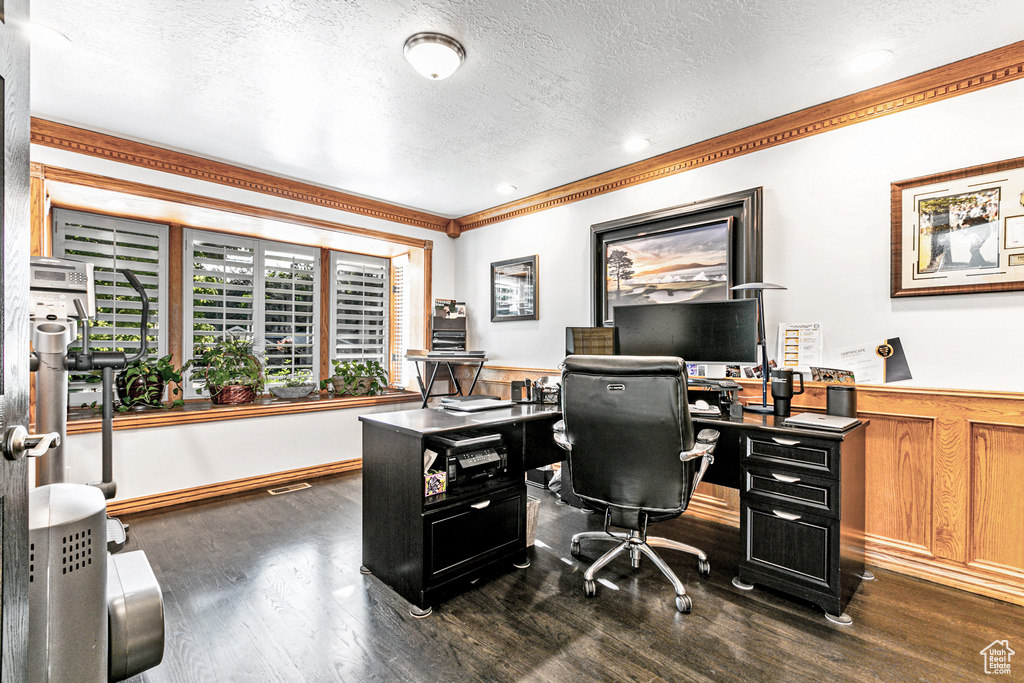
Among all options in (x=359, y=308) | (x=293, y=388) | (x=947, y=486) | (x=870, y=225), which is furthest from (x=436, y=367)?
(x=947, y=486)

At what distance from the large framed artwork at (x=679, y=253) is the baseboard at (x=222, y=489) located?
2.72 m

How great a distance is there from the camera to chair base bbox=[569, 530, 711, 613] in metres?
2.09

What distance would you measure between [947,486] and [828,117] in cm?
208

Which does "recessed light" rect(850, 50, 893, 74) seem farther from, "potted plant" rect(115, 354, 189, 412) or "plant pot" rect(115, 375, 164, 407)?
"plant pot" rect(115, 375, 164, 407)

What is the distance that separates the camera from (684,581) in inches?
92.6

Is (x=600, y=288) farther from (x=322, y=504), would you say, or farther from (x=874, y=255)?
(x=322, y=504)

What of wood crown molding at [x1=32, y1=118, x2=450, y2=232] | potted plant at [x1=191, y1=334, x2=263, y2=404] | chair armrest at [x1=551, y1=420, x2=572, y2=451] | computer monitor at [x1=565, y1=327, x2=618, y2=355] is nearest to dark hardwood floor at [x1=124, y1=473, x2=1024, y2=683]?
chair armrest at [x1=551, y1=420, x2=572, y2=451]

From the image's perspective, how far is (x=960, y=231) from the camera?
7.64ft

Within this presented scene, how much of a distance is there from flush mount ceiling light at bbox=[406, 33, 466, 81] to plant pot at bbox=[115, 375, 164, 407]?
3.05m

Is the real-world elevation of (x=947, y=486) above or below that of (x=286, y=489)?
above

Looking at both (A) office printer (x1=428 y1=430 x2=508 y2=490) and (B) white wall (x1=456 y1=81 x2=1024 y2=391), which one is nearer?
(A) office printer (x1=428 y1=430 x2=508 y2=490)

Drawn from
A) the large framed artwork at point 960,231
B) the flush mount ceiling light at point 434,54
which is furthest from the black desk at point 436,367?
the large framed artwork at point 960,231

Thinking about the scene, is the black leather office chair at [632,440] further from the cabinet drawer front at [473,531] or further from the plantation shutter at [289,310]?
the plantation shutter at [289,310]

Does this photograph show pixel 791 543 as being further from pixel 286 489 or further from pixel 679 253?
pixel 286 489
